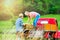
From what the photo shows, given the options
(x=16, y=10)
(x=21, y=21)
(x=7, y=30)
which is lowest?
(x=7, y=30)

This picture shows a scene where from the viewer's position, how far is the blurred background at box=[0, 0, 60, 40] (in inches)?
227

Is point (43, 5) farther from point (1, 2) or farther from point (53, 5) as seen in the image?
point (1, 2)

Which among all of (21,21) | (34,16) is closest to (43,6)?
(34,16)

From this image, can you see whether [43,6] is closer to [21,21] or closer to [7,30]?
[21,21]

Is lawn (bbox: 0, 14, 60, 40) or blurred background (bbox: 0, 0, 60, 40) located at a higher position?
blurred background (bbox: 0, 0, 60, 40)

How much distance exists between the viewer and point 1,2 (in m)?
6.11

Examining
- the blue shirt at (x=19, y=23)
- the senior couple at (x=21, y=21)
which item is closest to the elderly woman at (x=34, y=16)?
the senior couple at (x=21, y=21)

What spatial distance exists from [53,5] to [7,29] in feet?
2.99

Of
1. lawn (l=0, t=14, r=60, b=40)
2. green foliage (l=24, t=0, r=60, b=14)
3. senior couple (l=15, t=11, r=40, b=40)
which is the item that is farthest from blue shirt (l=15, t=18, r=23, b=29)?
green foliage (l=24, t=0, r=60, b=14)

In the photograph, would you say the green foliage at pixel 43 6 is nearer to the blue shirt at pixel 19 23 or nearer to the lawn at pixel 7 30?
the blue shirt at pixel 19 23

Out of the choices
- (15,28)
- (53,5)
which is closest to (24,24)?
(15,28)

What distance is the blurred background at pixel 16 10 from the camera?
19.0ft

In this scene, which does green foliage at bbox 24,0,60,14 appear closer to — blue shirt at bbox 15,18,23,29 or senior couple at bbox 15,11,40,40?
senior couple at bbox 15,11,40,40

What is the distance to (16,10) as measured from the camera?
5.95 metres
